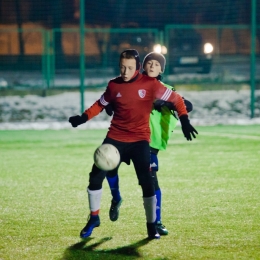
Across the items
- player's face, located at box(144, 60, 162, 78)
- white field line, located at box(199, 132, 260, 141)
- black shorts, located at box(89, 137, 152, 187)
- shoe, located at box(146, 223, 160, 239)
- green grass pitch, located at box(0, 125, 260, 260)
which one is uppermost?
player's face, located at box(144, 60, 162, 78)

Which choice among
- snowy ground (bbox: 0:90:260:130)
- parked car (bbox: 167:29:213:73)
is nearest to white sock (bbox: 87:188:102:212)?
snowy ground (bbox: 0:90:260:130)

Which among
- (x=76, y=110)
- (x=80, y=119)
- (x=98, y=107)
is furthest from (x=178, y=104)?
(x=76, y=110)

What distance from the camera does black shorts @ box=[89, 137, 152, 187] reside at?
225 inches

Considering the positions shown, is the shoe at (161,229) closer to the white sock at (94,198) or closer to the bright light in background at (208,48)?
the white sock at (94,198)

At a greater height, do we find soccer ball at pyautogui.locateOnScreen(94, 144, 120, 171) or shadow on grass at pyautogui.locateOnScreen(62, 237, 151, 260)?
soccer ball at pyautogui.locateOnScreen(94, 144, 120, 171)

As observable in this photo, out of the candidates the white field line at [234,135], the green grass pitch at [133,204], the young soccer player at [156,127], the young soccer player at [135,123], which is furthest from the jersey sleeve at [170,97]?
the white field line at [234,135]

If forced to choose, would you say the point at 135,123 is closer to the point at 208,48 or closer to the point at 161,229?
the point at 161,229

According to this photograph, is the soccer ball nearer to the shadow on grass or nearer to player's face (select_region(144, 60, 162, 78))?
the shadow on grass

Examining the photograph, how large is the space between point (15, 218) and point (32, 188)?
5.09ft

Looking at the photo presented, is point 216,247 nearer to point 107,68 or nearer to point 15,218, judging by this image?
point 15,218

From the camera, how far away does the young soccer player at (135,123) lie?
570cm

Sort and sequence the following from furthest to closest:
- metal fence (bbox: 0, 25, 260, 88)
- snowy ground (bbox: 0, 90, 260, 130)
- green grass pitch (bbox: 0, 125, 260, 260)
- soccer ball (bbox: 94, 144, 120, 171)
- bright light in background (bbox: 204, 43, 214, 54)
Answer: bright light in background (bbox: 204, 43, 214, 54) < metal fence (bbox: 0, 25, 260, 88) < snowy ground (bbox: 0, 90, 260, 130) < soccer ball (bbox: 94, 144, 120, 171) < green grass pitch (bbox: 0, 125, 260, 260)

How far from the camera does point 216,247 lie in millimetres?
5387

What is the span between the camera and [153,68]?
6008 mm
